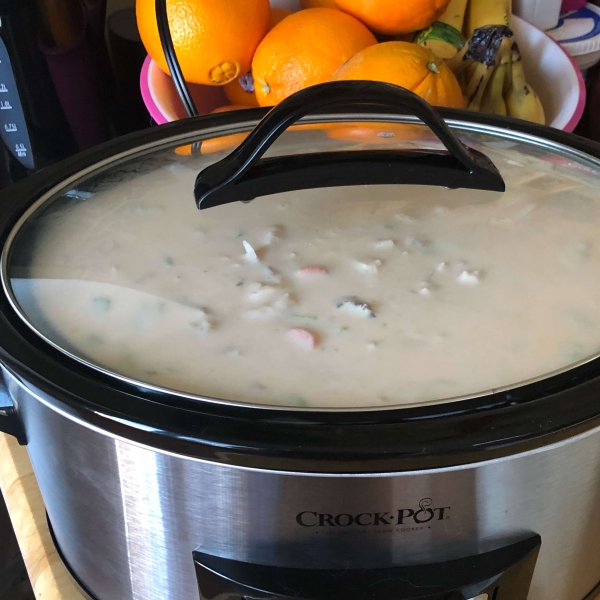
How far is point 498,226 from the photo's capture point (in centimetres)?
42

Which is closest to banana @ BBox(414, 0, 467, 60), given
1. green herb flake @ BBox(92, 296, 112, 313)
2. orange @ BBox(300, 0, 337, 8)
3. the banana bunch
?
the banana bunch

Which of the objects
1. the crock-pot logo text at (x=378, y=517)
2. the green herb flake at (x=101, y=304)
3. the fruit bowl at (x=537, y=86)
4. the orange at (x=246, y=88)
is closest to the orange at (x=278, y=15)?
the orange at (x=246, y=88)

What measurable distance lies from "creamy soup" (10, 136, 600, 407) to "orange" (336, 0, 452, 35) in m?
0.26

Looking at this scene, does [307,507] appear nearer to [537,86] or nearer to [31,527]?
[31,527]

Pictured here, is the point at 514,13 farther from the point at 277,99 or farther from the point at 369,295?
the point at 369,295

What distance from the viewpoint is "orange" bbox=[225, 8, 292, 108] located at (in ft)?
Result: 2.32

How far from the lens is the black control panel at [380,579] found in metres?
0.33

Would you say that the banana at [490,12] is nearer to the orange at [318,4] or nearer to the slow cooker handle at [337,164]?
the orange at [318,4]

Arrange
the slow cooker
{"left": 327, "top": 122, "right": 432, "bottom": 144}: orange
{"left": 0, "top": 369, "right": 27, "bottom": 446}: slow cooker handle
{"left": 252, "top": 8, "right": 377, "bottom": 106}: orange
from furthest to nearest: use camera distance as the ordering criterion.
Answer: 1. {"left": 252, "top": 8, "right": 377, "bottom": 106}: orange
2. {"left": 327, "top": 122, "right": 432, "bottom": 144}: orange
3. {"left": 0, "top": 369, "right": 27, "bottom": 446}: slow cooker handle
4. the slow cooker

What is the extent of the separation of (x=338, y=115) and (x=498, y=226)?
0.58ft

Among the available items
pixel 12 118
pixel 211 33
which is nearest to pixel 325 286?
pixel 211 33

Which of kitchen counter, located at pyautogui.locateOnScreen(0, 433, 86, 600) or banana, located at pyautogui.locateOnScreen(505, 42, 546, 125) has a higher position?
banana, located at pyautogui.locateOnScreen(505, 42, 546, 125)

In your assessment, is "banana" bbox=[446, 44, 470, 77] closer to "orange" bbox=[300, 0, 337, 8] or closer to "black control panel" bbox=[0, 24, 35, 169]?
"orange" bbox=[300, 0, 337, 8]

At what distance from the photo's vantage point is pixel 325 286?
1.23ft
